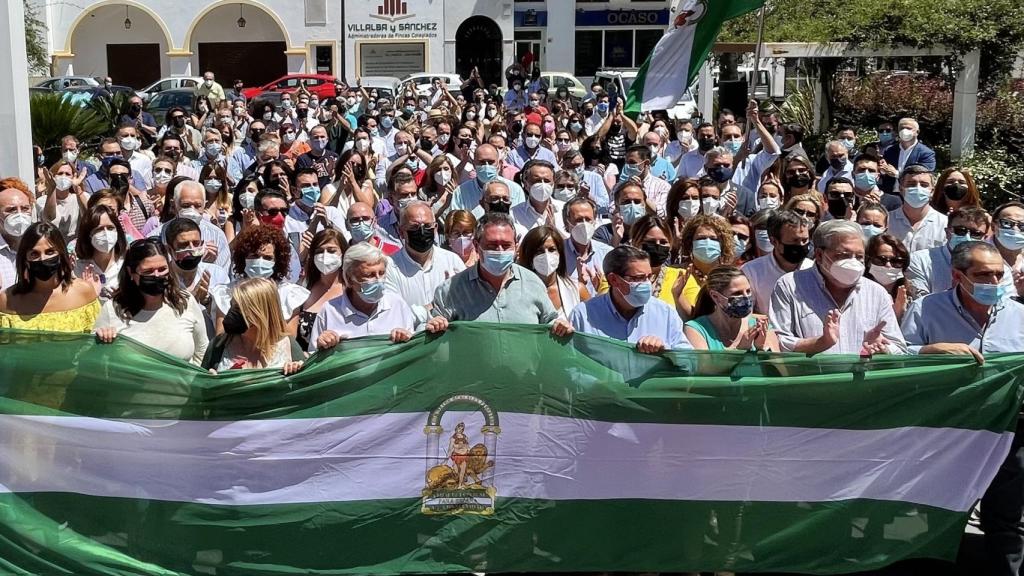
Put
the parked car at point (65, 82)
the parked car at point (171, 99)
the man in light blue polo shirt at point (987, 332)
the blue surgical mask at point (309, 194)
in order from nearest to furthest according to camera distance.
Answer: the man in light blue polo shirt at point (987, 332)
the blue surgical mask at point (309, 194)
the parked car at point (171, 99)
the parked car at point (65, 82)

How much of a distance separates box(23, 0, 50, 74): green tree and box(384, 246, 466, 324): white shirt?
20850 mm

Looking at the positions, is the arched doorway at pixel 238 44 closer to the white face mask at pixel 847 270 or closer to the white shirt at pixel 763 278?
the white shirt at pixel 763 278

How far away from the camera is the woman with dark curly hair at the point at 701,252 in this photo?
22.1 feet

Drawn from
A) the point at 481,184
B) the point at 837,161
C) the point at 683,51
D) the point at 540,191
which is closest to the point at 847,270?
the point at 540,191

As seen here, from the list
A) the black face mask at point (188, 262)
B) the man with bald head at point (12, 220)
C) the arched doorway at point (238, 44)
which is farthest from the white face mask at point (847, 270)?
the arched doorway at point (238, 44)

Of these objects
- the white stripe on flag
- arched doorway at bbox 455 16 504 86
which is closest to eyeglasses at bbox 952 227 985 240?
the white stripe on flag

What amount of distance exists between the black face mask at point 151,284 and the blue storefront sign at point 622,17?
41.3m

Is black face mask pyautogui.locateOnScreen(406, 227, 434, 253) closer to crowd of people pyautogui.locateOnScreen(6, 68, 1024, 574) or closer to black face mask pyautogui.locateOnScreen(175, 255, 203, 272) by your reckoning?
crowd of people pyautogui.locateOnScreen(6, 68, 1024, 574)

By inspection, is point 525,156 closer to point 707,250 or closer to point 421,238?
point 421,238

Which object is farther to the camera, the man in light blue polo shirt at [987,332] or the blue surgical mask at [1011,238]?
the blue surgical mask at [1011,238]

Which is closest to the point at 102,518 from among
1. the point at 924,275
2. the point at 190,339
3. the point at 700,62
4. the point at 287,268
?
the point at 190,339

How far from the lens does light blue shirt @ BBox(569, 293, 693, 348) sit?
5664mm

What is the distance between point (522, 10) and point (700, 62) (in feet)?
114

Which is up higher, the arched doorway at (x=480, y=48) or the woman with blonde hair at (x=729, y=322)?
the arched doorway at (x=480, y=48)
